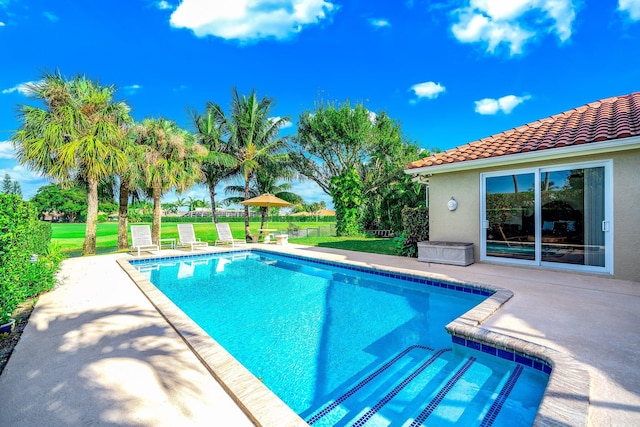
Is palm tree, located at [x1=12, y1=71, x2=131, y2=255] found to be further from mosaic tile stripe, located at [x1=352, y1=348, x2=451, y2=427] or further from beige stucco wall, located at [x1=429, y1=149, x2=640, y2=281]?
mosaic tile stripe, located at [x1=352, y1=348, x2=451, y2=427]

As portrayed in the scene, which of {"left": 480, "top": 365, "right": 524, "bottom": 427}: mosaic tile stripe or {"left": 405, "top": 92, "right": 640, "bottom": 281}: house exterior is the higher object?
{"left": 405, "top": 92, "right": 640, "bottom": 281}: house exterior

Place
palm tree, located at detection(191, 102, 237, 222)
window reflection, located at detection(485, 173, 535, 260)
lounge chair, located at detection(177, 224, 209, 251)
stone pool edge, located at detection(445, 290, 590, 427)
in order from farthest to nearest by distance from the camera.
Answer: palm tree, located at detection(191, 102, 237, 222), lounge chair, located at detection(177, 224, 209, 251), window reflection, located at detection(485, 173, 535, 260), stone pool edge, located at detection(445, 290, 590, 427)

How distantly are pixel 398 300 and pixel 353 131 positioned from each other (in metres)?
19.5

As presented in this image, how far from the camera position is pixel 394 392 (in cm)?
354

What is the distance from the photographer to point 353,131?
79.8 ft

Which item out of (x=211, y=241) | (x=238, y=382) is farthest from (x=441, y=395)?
(x=211, y=241)

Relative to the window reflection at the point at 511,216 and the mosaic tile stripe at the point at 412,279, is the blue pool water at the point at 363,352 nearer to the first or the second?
the mosaic tile stripe at the point at 412,279

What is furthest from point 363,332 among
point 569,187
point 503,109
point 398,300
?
point 503,109

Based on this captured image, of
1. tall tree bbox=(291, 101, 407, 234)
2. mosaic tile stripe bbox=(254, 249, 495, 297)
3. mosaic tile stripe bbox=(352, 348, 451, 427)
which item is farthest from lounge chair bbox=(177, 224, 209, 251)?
mosaic tile stripe bbox=(352, 348, 451, 427)

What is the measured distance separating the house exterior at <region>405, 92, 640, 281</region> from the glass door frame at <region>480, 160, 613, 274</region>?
20mm

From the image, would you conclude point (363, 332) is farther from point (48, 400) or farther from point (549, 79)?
point (549, 79)

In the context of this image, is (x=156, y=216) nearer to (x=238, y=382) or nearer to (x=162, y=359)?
(x=162, y=359)

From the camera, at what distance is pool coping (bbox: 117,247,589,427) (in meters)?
2.57

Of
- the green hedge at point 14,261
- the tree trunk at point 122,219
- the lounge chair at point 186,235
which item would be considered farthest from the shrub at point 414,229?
the tree trunk at point 122,219
